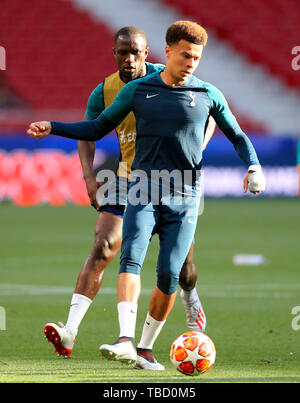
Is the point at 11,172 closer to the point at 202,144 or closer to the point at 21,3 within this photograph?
the point at 21,3

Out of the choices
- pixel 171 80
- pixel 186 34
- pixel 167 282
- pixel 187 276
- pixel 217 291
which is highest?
pixel 186 34

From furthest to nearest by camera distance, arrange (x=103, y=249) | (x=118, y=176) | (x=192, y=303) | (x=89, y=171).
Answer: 1. (x=192, y=303)
2. (x=89, y=171)
3. (x=118, y=176)
4. (x=103, y=249)

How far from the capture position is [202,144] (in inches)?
244

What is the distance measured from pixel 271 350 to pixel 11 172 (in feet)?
60.9

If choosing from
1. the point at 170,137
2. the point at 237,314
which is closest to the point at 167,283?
the point at 170,137

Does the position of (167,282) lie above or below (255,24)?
below

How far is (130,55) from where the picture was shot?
273 inches

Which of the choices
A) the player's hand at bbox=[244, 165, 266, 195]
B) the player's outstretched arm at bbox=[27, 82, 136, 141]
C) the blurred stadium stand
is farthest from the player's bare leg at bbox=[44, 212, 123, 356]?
the blurred stadium stand

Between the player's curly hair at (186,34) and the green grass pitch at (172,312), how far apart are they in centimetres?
220

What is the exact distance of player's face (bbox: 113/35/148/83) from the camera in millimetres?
6906

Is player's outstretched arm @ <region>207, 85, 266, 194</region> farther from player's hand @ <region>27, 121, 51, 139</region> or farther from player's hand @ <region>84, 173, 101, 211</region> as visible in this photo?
player's hand @ <region>84, 173, 101, 211</region>

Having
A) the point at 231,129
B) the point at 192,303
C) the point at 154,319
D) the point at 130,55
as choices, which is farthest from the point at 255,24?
the point at 154,319

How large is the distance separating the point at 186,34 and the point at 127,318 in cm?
193

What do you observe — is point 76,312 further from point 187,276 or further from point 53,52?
point 53,52
